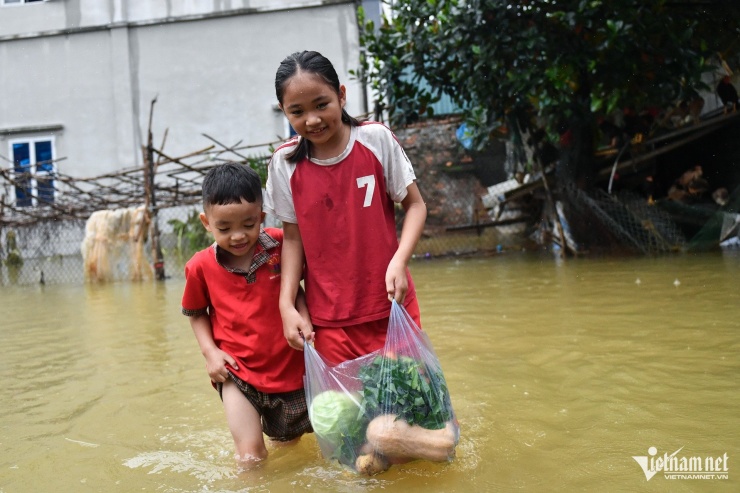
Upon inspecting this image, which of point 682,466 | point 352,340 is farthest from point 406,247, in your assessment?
point 682,466

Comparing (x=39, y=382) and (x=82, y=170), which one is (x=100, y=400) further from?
(x=82, y=170)

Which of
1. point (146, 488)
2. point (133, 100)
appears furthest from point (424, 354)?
point (133, 100)

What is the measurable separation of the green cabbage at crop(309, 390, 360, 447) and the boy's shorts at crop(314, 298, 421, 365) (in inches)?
5.3

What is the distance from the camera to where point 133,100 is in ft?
49.0

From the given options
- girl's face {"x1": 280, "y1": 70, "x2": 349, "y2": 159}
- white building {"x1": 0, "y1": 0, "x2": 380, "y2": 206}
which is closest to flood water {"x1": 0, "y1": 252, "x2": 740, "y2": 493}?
girl's face {"x1": 280, "y1": 70, "x2": 349, "y2": 159}

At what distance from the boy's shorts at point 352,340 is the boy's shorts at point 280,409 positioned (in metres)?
0.29

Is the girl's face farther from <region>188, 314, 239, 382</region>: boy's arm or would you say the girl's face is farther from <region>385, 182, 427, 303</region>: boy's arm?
<region>188, 314, 239, 382</region>: boy's arm

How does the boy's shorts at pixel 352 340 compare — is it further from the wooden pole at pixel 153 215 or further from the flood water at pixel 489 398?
the wooden pole at pixel 153 215

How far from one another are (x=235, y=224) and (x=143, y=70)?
1365 centimetres

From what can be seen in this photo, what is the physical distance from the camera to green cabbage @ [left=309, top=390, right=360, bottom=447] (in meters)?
2.29

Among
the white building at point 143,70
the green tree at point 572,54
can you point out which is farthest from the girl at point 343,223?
the white building at point 143,70

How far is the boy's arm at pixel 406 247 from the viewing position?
2299mm

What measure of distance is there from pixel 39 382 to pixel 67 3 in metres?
13.2

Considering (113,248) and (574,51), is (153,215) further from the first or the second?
(574,51)
